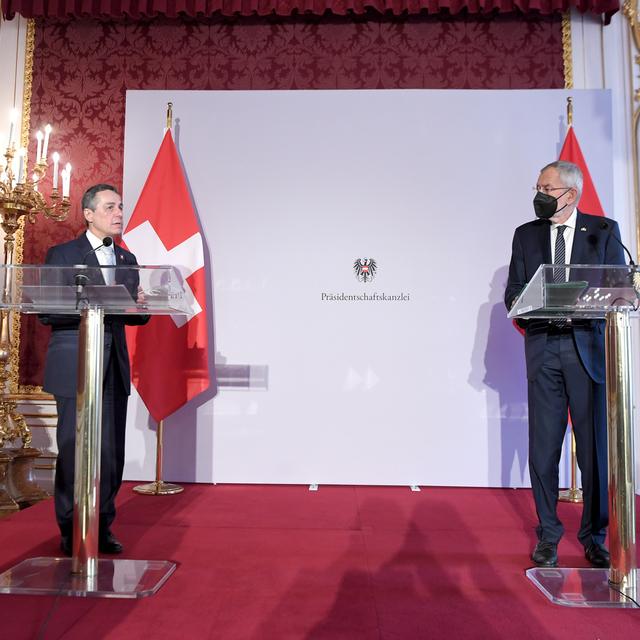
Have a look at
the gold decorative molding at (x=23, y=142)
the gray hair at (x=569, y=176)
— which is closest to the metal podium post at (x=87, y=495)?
the gray hair at (x=569, y=176)

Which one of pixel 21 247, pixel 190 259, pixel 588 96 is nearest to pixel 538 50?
pixel 588 96

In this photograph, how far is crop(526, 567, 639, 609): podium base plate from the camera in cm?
222

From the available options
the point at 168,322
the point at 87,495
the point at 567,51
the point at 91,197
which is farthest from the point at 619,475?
the point at 567,51

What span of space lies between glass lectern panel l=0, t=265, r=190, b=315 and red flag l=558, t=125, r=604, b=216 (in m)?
3.10

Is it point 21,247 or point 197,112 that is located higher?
point 197,112

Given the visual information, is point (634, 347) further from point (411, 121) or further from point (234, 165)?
point (234, 165)

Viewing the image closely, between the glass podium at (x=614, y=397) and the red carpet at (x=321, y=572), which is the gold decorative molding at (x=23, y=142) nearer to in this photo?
the red carpet at (x=321, y=572)

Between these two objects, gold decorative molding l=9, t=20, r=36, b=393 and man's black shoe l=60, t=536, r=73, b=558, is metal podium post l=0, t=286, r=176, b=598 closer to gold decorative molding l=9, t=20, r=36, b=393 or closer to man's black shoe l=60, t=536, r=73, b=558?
man's black shoe l=60, t=536, r=73, b=558

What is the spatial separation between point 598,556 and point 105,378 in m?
2.26

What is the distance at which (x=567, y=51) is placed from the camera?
190 inches

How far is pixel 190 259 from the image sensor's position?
4.34 meters

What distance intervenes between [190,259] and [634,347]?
317cm

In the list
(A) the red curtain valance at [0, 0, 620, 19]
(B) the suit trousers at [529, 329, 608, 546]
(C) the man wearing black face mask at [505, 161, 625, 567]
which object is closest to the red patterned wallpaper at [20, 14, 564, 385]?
(A) the red curtain valance at [0, 0, 620, 19]

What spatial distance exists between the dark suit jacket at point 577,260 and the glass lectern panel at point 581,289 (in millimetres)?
409
